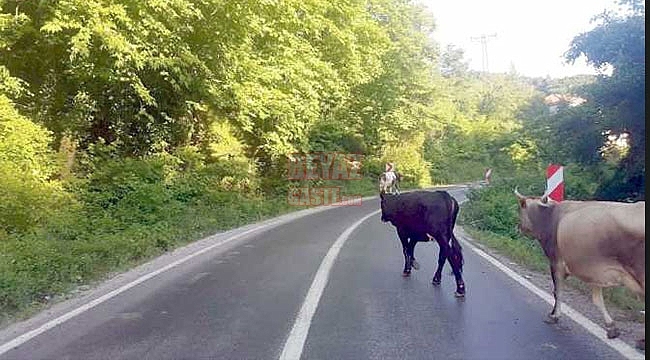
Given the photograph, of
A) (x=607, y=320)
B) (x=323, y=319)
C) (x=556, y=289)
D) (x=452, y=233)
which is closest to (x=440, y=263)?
(x=452, y=233)

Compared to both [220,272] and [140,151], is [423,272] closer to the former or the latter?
[220,272]

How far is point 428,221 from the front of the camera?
8.86 meters

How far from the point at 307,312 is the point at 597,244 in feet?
10.8

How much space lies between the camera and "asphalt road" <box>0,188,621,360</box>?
5.69 metres

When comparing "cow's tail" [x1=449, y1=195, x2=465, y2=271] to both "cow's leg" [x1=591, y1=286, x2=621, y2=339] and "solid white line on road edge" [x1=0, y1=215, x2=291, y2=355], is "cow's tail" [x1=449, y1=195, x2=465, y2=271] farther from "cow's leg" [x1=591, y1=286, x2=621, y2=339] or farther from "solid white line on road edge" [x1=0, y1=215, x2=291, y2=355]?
"solid white line on road edge" [x1=0, y1=215, x2=291, y2=355]

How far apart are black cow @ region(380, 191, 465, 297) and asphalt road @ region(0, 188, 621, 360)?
0.38m

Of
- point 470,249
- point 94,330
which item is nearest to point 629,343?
point 94,330

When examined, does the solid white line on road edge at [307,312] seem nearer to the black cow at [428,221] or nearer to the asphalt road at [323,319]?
the asphalt road at [323,319]

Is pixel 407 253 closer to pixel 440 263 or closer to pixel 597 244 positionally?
pixel 440 263

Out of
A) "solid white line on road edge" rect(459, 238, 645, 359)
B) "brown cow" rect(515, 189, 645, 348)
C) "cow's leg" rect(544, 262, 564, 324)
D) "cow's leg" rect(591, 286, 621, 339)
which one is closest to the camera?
"brown cow" rect(515, 189, 645, 348)

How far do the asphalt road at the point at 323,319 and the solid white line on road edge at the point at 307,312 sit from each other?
8 centimetres

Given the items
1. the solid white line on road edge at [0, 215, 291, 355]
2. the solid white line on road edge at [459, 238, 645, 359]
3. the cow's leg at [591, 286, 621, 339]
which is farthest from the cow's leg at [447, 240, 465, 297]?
the solid white line on road edge at [0, 215, 291, 355]

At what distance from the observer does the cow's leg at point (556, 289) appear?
6375 mm

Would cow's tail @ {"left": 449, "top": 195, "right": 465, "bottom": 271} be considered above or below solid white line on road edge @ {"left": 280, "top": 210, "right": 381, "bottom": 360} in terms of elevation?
above
